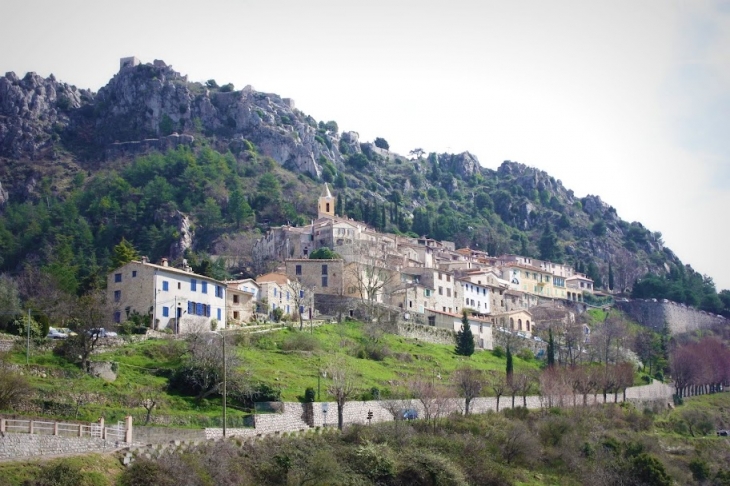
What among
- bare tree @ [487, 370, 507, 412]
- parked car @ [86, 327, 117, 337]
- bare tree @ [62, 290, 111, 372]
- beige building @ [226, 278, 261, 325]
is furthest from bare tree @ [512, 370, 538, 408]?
bare tree @ [62, 290, 111, 372]

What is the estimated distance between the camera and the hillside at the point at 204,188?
126 m

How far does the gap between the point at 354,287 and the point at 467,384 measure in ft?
82.7

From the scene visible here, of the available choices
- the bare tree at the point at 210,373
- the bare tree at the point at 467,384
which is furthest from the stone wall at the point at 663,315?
the bare tree at the point at 210,373

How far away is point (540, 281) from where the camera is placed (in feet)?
435

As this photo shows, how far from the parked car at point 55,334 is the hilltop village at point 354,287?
25.5 feet

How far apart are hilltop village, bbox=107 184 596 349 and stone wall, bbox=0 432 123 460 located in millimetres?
26234

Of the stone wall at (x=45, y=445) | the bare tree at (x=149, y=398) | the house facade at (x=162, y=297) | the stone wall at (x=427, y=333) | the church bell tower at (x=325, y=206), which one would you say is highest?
the church bell tower at (x=325, y=206)

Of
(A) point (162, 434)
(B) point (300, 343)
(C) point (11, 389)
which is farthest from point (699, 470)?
(C) point (11, 389)

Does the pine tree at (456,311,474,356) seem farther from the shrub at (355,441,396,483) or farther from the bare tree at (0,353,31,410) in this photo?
the bare tree at (0,353,31,410)

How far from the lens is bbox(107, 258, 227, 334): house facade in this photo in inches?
2685

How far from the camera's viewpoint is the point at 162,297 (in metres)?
68.6

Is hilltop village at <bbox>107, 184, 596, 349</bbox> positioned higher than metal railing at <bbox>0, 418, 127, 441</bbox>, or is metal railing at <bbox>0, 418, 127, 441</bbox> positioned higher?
hilltop village at <bbox>107, 184, 596, 349</bbox>

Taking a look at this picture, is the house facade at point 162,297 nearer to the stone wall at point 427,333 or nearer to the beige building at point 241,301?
the beige building at point 241,301

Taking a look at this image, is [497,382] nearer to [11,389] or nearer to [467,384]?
[467,384]
